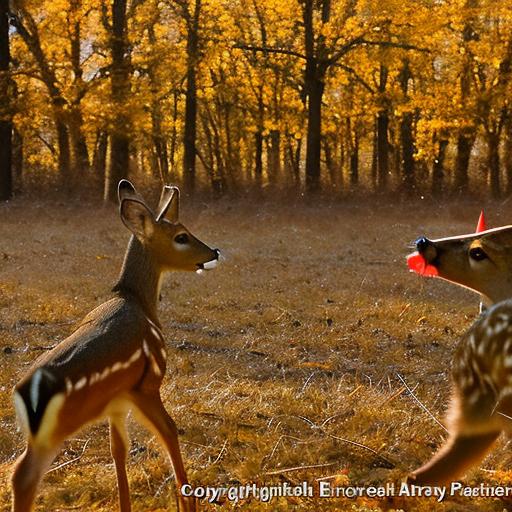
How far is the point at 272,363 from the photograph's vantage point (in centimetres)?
620

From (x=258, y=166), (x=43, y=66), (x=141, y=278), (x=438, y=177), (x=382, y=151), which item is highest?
(x=43, y=66)

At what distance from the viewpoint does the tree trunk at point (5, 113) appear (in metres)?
19.3

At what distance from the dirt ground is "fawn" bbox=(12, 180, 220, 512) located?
0.74 meters

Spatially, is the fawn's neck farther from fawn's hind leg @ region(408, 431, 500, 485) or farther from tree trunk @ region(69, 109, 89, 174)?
tree trunk @ region(69, 109, 89, 174)

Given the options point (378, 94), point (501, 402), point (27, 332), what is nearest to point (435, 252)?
point (501, 402)

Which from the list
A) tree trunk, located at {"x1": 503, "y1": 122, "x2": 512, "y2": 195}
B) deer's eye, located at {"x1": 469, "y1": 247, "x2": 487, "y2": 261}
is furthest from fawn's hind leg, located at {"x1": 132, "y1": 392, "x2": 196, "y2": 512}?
tree trunk, located at {"x1": 503, "y1": 122, "x2": 512, "y2": 195}

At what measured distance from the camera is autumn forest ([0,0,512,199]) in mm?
19438

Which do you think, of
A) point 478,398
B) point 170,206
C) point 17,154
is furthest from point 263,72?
point 478,398

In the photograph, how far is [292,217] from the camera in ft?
55.7

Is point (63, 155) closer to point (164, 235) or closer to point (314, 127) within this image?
point (314, 127)

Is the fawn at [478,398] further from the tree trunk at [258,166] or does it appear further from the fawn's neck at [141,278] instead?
the tree trunk at [258,166]

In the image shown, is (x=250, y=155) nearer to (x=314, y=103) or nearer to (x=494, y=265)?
(x=314, y=103)

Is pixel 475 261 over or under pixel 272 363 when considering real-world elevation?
over

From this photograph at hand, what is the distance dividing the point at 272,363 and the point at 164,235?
2.62m
